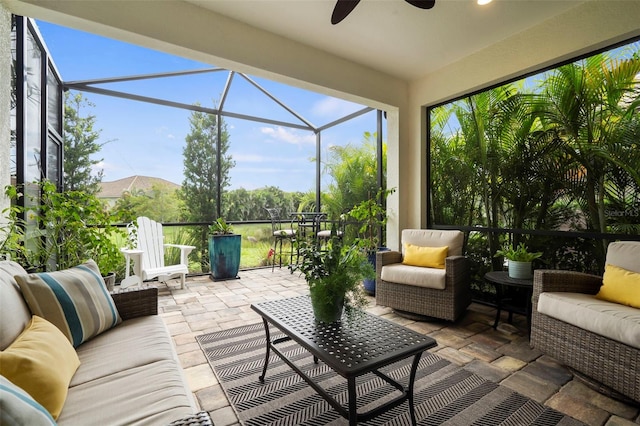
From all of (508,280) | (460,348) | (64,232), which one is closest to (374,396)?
(460,348)

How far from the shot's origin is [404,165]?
409 centimetres

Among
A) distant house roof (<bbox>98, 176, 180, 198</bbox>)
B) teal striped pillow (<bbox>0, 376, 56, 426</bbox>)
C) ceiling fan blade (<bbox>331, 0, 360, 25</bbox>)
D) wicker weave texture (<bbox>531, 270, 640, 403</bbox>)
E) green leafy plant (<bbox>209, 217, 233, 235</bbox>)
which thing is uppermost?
ceiling fan blade (<bbox>331, 0, 360, 25</bbox>)

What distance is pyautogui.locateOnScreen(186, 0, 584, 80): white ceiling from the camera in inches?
101

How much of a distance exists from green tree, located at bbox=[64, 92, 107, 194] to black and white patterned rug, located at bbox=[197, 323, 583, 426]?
326 centimetres

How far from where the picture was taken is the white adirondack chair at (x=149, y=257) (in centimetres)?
353

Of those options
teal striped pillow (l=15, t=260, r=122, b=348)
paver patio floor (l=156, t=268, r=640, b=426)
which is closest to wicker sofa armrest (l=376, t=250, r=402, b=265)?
paver patio floor (l=156, t=268, r=640, b=426)

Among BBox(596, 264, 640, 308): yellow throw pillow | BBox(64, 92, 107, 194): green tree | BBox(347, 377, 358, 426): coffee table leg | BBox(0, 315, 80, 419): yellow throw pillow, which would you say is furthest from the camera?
BBox(64, 92, 107, 194): green tree

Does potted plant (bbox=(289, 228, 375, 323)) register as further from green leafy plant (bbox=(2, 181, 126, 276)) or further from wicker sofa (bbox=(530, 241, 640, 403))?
green leafy plant (bbox=(2, 181, 126, 276))

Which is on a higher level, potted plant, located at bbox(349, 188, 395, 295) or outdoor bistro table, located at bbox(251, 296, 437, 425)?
potted plant, located at bbox(349, 188, 395, 295)

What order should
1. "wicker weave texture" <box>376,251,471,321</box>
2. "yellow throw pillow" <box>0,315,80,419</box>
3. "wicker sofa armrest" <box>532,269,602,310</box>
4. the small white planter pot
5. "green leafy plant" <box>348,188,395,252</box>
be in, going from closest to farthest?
"yellow throw pillow" <box>0,315,80,419</box> < "wicker sofa armrest" <box>532,269,602,310</box> < the small white planter pot < "wicker weave texture" <box>376,251,471,321</box> < "green leafy plant" <box>348,188,395,252</box>

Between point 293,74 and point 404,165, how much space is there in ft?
6.25

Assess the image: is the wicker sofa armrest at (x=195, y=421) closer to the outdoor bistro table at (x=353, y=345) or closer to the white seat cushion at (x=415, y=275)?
the outdoor bistro table at (x=353, y=345)

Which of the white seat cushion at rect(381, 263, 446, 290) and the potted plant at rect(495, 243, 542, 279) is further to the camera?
the white seat cushion at rect(381, 263, 446, 290)

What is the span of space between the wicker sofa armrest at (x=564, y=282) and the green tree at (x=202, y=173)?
14.4ft
